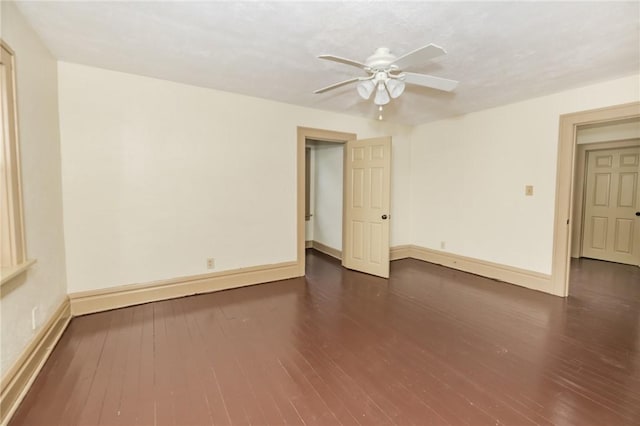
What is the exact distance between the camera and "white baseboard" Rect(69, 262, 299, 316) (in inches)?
118

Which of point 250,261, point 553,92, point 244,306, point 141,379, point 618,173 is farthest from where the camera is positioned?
point 618,173

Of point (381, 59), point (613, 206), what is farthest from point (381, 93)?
point (613, 206)

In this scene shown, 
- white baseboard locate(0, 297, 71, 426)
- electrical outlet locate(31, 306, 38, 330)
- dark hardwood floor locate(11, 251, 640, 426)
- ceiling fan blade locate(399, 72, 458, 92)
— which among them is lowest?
dark hardwood floor locate(11, 251, 640, 426)

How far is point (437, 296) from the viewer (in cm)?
359

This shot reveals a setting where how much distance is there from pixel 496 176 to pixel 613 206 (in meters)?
2.92

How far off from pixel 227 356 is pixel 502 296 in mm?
3196

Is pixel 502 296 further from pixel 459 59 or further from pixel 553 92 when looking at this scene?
pixel 459 59

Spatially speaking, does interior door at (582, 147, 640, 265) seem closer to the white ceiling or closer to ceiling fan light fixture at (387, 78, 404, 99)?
the white ceiling

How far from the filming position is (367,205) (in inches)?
176

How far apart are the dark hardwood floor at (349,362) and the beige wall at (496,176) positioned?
2.92ft

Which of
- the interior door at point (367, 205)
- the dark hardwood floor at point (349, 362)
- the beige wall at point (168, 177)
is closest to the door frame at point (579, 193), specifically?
the dark hardwood floor at point (349, 362)

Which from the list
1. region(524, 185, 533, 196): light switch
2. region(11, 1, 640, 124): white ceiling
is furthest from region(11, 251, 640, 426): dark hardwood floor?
region(11, 1, 640, 124): white ceiling

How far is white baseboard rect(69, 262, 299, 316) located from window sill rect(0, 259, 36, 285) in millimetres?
1143

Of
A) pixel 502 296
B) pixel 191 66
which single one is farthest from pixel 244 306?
pixel 502 296
